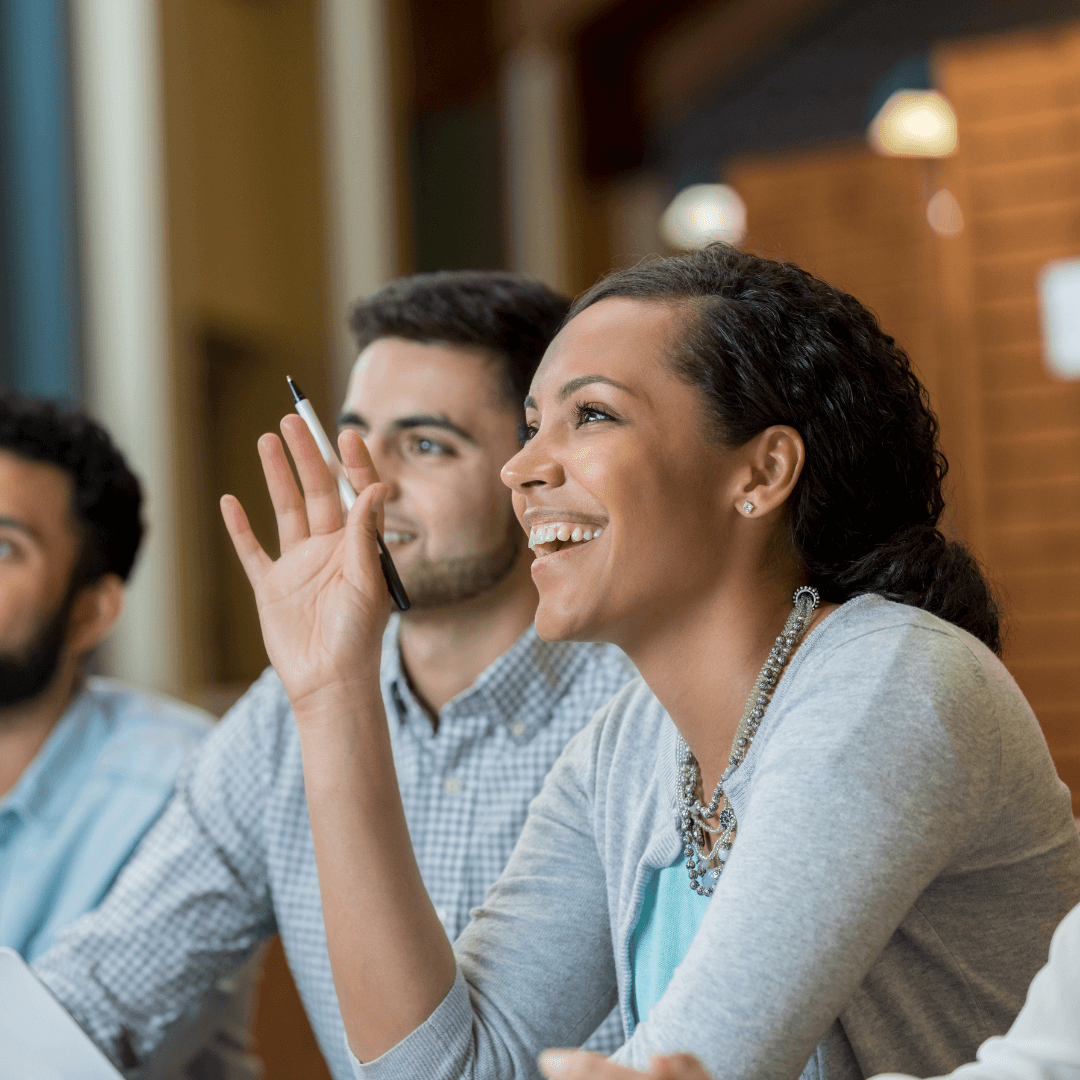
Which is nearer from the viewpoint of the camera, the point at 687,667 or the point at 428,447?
the point at 687,667

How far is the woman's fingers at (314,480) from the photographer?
119 cm

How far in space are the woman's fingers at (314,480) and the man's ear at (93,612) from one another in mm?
944

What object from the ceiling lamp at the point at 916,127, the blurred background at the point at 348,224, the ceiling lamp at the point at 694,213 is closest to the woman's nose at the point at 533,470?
the blurred background at the point at 348,224

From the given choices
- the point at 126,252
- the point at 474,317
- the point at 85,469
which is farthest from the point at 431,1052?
the point at 126,252

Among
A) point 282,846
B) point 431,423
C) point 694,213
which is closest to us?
point 282,846

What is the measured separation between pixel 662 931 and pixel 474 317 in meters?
0.87

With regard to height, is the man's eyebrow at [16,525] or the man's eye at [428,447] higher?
the man's eye at [428,447]

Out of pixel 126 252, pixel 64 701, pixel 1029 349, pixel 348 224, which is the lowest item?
pixel 64 701

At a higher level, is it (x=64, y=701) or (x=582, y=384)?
(x=582, y=384)

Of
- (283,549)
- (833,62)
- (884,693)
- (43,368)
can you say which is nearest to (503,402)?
(283,549)

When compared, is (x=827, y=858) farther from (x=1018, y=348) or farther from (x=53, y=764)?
(x=1018, y=348)

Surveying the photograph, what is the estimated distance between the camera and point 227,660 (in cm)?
403

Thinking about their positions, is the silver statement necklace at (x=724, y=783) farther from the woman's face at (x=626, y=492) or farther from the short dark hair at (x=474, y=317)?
the short dark hair at (x=474, y=317)

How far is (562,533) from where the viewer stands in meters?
1.08
